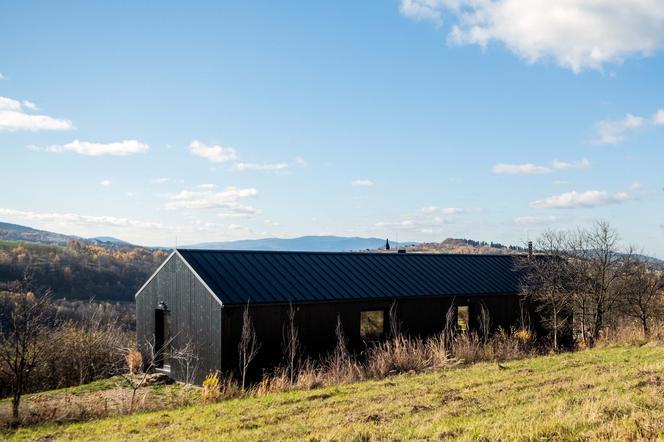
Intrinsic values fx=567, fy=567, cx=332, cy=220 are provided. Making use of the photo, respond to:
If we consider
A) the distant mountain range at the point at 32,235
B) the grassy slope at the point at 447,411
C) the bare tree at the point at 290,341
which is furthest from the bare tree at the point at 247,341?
the distant mountain range at the point at 32,235

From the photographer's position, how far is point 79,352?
64.5ft

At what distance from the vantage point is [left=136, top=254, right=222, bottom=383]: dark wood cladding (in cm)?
1664

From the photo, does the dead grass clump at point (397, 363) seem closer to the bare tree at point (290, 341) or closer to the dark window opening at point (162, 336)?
the bare tree at point (290, 341)

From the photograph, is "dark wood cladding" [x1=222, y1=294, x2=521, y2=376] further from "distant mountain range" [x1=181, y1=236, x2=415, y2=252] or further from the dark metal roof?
"distant mountain range" [x1=181, y1=236, x2=415, y2=252]

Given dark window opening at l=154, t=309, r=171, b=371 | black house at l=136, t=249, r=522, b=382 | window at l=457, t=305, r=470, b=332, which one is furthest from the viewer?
window at l=457, t=305, r=470, b=332

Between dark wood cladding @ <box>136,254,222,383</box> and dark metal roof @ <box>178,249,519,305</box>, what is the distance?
0.59 m

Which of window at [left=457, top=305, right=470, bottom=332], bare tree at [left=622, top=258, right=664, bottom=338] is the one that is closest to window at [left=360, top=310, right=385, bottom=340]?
window at [left=457, top=305, right=470, bottom=332]

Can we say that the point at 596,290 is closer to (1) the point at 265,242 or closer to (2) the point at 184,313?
(2) the point at 184,313

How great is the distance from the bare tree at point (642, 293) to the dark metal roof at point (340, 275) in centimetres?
448

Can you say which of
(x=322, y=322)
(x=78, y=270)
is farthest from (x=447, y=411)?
(x=78, y=270)

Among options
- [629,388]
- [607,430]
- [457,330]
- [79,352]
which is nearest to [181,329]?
[79,352]

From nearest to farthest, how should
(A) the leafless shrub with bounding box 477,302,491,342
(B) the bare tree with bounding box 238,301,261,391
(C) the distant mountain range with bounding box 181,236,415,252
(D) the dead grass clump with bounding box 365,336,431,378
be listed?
(D) the dead grass clump with bounding box 365,336,431,378, (B) the bare tree with bounding box 238,301,261,391, (A) the leafless shrub with bounding box 477,302,491,342, (C) the distant mountain range with bounding box 181,236,415,252

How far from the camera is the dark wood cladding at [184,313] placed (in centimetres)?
1664

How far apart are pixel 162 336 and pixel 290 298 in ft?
16.6
